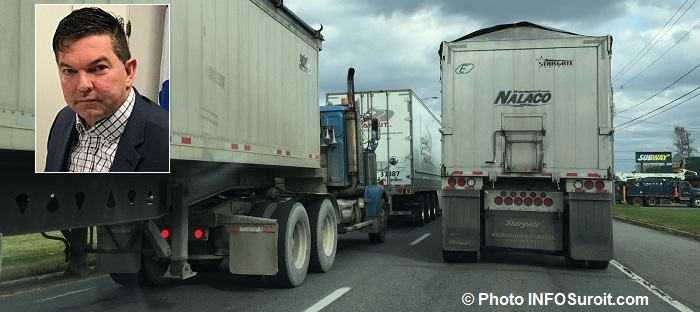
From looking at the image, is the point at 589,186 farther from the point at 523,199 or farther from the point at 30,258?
the point at 30,258

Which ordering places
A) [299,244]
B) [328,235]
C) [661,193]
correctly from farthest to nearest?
[661,193] < [328,235] < [299,244]

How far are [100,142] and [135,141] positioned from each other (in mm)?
250

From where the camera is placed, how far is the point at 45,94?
12.2ft

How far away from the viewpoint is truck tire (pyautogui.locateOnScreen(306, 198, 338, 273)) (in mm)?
9195

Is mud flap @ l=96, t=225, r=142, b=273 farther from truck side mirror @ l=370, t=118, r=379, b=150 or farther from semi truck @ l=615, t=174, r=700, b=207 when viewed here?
semi truck @ l=615, t=174, r=700, b=207

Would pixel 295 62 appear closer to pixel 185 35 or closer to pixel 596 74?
pixel 185 35

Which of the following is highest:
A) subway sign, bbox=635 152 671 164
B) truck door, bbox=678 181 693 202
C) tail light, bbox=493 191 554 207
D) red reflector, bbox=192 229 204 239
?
subway sign, bbox=635 152 671 164

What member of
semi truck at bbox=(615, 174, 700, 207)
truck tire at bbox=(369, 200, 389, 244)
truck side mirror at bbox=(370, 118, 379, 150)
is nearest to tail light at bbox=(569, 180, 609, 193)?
truck side mirror at bbox=(370, 118, 379, 150)

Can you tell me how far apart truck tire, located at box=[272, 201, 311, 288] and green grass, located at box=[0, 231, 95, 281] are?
2.72 meters

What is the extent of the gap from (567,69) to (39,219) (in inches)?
342

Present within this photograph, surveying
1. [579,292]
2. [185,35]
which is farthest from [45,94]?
[579,292]

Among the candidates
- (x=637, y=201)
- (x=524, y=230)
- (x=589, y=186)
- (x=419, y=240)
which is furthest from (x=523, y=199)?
(x=637, y=201)

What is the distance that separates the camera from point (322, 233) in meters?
9.50

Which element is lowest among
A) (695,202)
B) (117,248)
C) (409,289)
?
(695,202)
